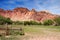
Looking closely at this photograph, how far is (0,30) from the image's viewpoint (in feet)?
62.6

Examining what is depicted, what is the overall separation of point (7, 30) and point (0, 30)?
51.7 inches

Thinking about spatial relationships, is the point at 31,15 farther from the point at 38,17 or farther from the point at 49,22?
the point at 49,22

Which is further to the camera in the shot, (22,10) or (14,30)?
(22,10)

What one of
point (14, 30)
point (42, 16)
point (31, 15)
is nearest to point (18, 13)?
point (31, 15)

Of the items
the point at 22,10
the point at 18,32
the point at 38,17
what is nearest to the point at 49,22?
the point at 22,10

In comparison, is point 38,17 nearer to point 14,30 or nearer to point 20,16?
point 20,16

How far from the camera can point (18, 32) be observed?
757 inches

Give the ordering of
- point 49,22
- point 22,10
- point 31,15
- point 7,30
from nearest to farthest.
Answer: point 7,30 → point 49,22 → point 22,10 → point 31,15

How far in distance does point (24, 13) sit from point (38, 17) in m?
10.2

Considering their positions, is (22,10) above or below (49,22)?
above

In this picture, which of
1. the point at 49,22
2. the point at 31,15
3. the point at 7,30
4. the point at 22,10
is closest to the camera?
the point at 7,30

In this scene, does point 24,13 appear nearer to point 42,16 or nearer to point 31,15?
point 31,15

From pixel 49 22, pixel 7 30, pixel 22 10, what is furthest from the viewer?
pixel 22 10

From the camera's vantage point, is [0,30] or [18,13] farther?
[18,13]
